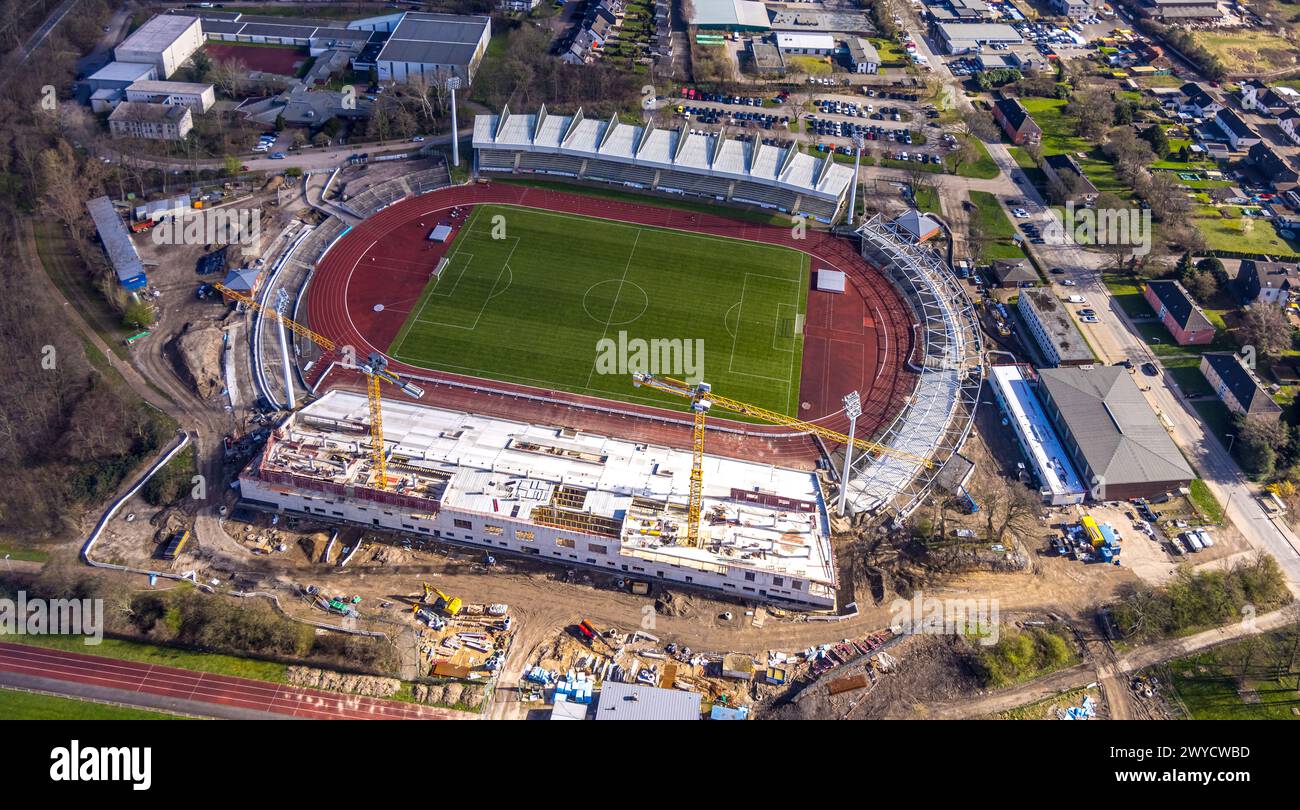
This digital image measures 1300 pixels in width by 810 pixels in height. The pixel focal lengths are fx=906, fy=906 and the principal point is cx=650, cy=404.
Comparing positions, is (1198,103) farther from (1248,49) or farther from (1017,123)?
(1017,123)

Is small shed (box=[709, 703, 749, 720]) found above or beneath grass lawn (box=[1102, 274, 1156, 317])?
beneath

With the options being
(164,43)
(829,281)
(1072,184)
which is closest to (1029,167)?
(1072,184)

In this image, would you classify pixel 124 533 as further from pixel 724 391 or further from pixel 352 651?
pixel 724 391

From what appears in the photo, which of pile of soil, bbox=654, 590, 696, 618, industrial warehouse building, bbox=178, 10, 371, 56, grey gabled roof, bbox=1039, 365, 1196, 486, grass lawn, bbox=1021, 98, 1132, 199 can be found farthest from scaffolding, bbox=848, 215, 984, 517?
industrial warehouse building, bbox=178, 10, 371, 56

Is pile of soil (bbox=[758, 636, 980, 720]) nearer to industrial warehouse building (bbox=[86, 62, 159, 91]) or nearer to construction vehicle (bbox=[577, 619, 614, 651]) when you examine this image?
construction vehicle (bbox=[577, 619, 614, 651])

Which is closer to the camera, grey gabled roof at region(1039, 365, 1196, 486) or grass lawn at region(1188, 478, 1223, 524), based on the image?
grass lawn at region(1188, 478, 1223, 524)

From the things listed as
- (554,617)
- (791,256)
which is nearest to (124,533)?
(554,617)
